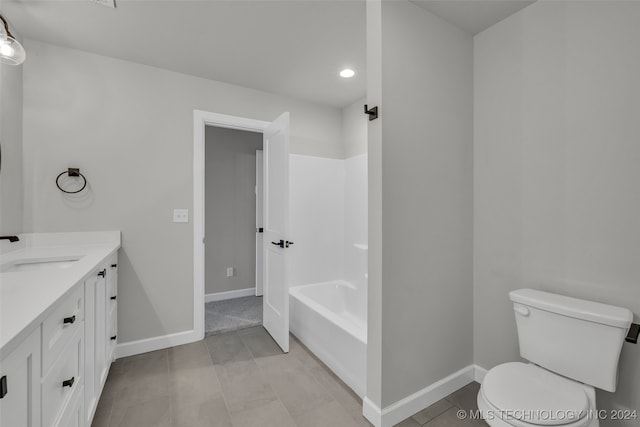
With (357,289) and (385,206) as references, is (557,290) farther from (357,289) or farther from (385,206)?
(357,289)

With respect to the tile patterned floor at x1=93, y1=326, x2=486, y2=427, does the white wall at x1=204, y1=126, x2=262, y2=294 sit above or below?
above

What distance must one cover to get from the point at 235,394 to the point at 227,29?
245cm

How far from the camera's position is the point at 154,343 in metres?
2.48

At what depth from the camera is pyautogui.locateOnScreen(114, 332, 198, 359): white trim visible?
2377 millimetres

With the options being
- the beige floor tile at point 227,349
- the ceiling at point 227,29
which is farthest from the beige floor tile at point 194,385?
the ceiling at point 227,29

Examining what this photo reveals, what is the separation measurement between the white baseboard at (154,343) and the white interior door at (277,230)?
70 centimetres

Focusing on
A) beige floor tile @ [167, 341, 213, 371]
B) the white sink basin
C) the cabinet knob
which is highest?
the white sink basin

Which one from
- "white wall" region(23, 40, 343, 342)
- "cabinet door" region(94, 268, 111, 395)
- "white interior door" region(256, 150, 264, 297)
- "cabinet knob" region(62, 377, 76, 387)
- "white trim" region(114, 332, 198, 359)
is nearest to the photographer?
"cabinet knob" region(62, 377, 76, 387)

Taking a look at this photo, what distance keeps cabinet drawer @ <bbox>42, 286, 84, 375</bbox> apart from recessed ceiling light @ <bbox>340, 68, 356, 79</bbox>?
7.89 feet

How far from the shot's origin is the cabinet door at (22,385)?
2.34ft

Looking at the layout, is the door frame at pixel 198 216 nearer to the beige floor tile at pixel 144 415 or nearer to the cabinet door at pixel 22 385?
the beige floor tile at pixel 144 415

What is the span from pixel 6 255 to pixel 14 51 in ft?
4.03

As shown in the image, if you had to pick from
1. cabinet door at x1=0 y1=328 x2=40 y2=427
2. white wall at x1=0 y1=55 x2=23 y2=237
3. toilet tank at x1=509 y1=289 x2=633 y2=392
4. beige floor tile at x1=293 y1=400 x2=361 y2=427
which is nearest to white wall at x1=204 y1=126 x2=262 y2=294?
white wall at x1=0 y1=55 x2=23 y2=237

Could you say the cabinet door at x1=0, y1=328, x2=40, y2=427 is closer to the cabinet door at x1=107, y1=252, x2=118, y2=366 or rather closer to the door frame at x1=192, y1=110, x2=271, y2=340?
the cabinet door at x1=107, y1=252, x2=118, y2=366
